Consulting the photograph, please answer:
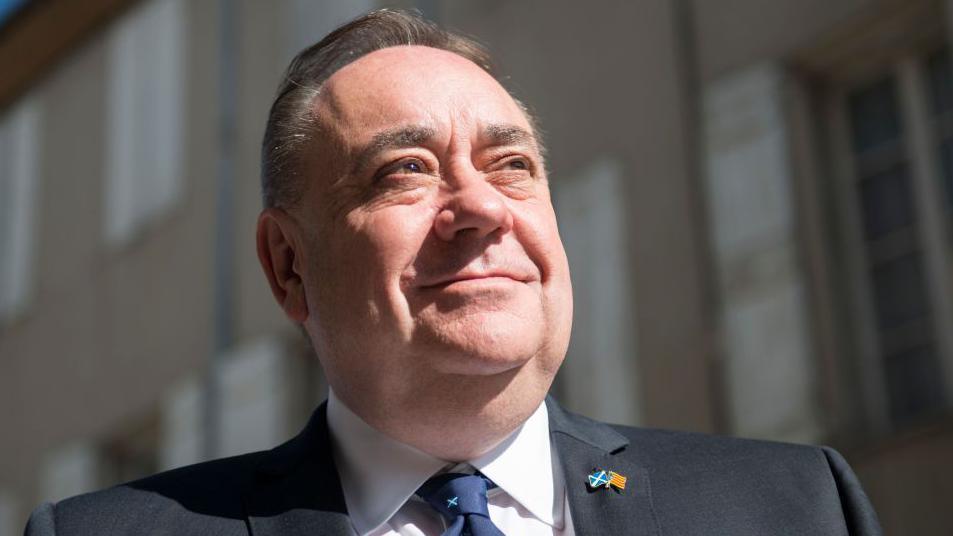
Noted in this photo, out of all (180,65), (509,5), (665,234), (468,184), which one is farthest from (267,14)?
(468,184)

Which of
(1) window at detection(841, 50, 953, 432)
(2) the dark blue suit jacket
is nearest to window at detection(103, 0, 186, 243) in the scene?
(1) window at detection(841, 50, 953, 432)

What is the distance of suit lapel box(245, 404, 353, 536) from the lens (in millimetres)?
2381

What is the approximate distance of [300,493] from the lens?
2.44m

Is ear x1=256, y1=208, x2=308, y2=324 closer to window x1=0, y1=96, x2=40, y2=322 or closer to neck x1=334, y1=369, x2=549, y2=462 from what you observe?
neck x1=334, y1=369, x2=549, y2=462

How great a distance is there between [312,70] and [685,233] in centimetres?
572

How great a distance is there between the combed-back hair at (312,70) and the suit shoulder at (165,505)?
50cm

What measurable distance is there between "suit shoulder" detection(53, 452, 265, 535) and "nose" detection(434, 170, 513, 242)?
49cm

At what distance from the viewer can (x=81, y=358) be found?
513 inches

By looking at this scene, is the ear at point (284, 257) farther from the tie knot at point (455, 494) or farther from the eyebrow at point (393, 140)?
the tie knot at point (455, 494)

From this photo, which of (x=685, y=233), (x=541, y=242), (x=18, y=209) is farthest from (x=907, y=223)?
(x=18, y=209)

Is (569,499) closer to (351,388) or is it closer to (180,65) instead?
(351,388)

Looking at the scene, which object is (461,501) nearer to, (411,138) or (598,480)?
(598,480)

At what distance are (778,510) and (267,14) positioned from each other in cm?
1005

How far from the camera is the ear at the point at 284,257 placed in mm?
2705
